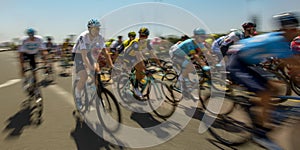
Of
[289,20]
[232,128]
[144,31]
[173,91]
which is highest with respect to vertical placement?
[144,31]

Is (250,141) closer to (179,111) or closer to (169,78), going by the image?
(179,111)

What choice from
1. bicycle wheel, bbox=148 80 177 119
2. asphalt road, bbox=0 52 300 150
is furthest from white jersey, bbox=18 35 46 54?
bicycle wheel, bbox=148 80 177 119

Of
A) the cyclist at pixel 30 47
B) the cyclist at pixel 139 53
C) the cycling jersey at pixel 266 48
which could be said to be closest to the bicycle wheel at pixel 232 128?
the cycling jersey at pixel 266 48

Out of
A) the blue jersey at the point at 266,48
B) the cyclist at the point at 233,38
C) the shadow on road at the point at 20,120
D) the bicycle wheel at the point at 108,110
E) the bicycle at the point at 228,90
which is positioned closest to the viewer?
the blue jersey at the point at 266,48

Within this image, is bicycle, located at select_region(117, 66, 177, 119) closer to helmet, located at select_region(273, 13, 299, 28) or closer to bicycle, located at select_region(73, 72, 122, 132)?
bicycle, located at select_region(73, 72, 122, 132)

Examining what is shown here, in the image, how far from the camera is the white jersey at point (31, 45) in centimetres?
645

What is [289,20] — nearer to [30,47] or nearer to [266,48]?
[266,48]

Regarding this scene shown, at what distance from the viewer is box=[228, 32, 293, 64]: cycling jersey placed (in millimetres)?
3105

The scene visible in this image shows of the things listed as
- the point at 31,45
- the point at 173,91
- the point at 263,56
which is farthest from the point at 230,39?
the point at 31,45

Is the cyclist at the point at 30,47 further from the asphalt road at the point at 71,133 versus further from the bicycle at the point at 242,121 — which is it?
the bicycle at the point at 242,121

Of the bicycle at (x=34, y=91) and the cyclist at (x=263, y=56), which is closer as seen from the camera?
the cyclist at (x=263, y=56)

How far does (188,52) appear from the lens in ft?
18.8

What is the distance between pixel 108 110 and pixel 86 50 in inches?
48.6

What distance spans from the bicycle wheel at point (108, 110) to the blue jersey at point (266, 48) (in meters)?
2.32
